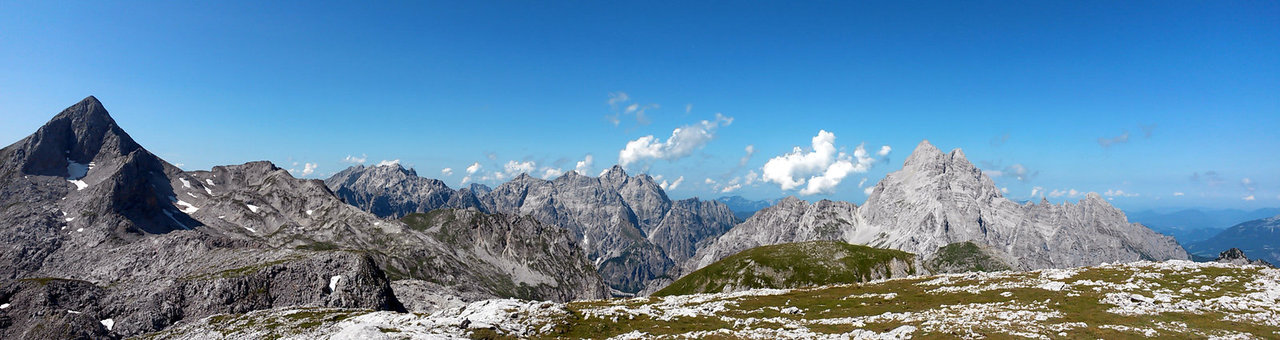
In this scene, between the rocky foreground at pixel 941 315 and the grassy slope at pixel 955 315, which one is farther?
the rocky foreground at pixel 941 315

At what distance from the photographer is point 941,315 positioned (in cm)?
5172

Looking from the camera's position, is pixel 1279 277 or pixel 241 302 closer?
pixel 1279 277

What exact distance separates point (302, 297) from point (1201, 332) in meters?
141

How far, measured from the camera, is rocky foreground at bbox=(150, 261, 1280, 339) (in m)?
43.8

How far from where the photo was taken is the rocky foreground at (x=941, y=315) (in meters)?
43.8

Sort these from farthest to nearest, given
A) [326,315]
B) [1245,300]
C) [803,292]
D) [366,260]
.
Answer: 1. [366,260]
2. [803,292]
3. [326,315]
4. [1245,300]

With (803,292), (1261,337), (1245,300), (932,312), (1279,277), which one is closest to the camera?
(1261,337)

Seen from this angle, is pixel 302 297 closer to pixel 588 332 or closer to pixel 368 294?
pixel 368 294

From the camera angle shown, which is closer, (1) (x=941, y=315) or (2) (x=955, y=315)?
(2) (x=955, y=315)

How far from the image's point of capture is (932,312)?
54344mm

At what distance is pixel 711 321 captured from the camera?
5706 cm

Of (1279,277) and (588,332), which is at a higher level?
(1279,277)

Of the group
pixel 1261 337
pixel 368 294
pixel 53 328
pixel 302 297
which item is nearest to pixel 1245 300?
pixel 1261 337

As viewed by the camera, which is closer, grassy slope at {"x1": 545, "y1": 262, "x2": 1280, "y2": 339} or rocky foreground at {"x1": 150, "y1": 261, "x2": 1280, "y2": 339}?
grassy slope at {"x1": 545, "y1": 262, "x2": 1280, "y2": 339}
